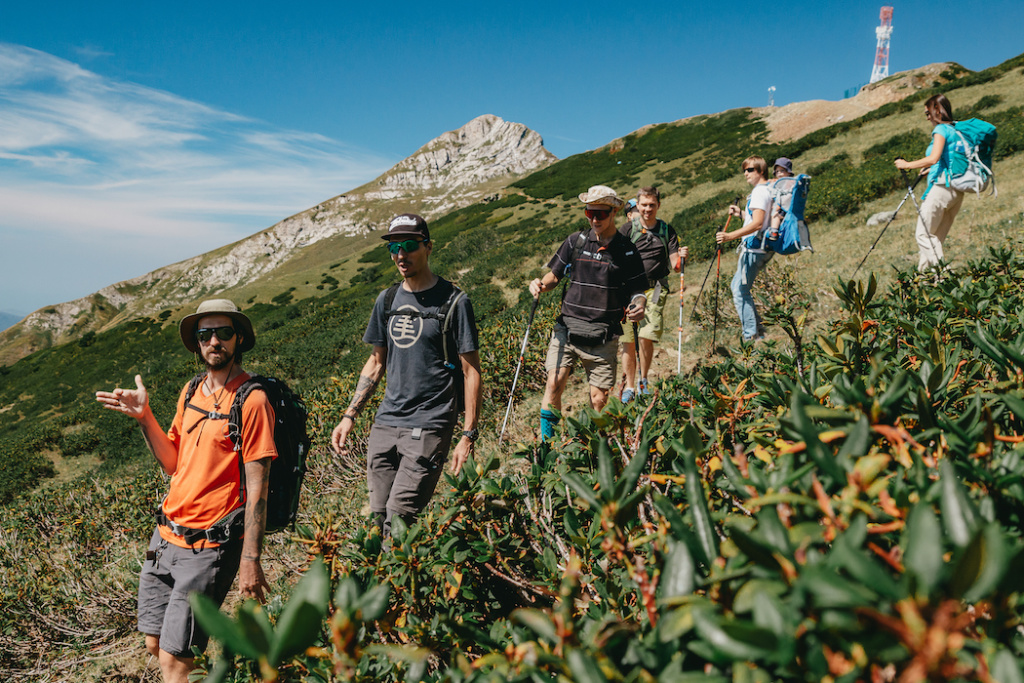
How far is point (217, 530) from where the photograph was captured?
8.43 feet

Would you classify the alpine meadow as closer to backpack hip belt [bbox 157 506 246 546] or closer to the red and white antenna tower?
backpack hip belt [bbox 157 506 246 546]

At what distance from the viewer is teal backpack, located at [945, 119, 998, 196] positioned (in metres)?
4.36

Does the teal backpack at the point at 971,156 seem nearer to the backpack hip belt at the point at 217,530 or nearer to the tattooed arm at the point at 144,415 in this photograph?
the backpack hip belt at the point at 217,530

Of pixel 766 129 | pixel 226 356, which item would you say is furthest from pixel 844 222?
pixel 766 129

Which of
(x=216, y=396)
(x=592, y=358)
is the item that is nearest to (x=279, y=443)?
(x=216, y=396)

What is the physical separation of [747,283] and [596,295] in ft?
7.65

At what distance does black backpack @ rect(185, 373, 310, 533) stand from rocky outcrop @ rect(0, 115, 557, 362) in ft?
239

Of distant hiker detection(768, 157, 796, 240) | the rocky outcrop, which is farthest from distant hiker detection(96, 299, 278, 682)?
the rocky outcrop

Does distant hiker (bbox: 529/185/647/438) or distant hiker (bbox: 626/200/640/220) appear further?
distant hiker (bbox: 626/200/640/220)

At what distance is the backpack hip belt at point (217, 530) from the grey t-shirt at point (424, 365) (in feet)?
3.10

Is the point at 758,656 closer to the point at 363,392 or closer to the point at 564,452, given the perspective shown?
the point at 564,452

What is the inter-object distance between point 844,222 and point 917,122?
14.8 m

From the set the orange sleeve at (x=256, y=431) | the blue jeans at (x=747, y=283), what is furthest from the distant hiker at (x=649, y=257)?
the orange sleeve at (x=256, y=431)

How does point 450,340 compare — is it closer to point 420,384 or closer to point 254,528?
point 420,384
